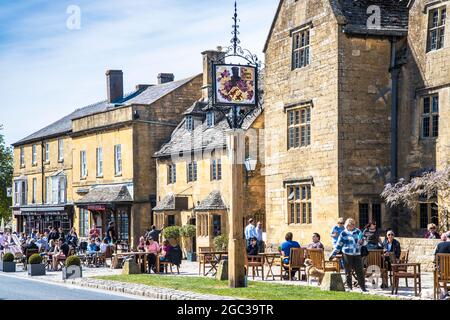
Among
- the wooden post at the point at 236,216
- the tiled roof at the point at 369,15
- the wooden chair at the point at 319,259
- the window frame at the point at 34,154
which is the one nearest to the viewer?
the wooden post at the point at 236,216

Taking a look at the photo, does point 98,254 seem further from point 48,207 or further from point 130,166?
point 48,207

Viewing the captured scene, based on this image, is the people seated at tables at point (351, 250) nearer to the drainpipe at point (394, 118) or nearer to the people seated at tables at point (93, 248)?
the drainpipe at point (394, 118)

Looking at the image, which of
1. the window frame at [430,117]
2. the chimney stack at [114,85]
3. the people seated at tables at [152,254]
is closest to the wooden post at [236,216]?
the people seated at tables at [152,254]

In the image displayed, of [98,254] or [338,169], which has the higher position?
[338,169]

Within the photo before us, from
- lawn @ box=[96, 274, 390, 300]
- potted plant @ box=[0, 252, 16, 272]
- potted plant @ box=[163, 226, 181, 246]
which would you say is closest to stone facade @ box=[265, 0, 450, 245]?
lawn @ box=[96, 274, 390, 300]

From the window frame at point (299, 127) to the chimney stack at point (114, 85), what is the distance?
27.6 meters

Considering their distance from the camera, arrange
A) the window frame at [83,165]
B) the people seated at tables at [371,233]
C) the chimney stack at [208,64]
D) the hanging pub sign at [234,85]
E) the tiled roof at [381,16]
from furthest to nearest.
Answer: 1. the window frame at [83,165]
2. the chimney stack at [208,64]
3. the tiled roof at [381,16]
4. the people seated at tables at [371,233]
5. the hanging pub sign at [234,85]

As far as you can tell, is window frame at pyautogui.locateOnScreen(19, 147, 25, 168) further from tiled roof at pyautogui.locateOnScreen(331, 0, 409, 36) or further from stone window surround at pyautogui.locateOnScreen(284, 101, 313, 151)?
tiled roof at pyautogui.locateOnScreen(331, 0, 409, 36)

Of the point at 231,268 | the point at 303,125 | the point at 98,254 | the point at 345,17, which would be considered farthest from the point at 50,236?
the point at 231,268

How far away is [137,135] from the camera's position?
2037 inches

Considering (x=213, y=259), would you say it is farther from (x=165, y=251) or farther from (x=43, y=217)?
(x=43, y=217)

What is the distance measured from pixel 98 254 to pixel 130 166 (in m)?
14.9

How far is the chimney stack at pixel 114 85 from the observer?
62.4 metres

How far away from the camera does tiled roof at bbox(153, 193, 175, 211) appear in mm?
47125
